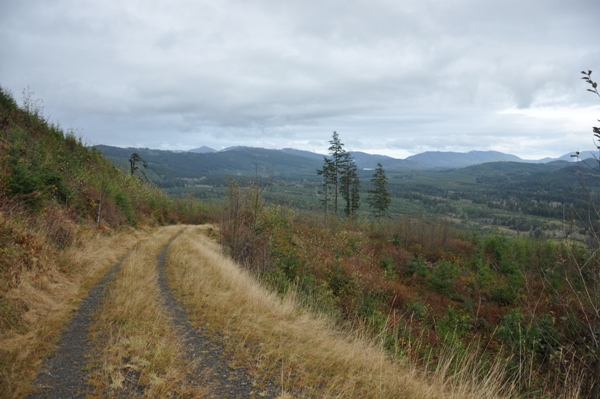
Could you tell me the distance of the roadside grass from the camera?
384cm

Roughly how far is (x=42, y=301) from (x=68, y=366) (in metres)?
2.87

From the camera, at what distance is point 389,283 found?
1425 cm

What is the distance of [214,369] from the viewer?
4.43 metres

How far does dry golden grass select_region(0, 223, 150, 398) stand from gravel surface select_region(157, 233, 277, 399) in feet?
6.25

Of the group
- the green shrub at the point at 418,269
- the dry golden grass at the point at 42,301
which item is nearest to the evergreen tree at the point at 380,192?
the green shrub at the point at 418,269

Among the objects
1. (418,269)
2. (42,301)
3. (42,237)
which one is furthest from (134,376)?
(418,269)

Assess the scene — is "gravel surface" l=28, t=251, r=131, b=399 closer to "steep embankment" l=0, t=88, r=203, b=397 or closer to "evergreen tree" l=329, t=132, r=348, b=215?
"steep embankment" l=0, t=88, r=203, b=397

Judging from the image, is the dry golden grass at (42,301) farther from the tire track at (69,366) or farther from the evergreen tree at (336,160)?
the evergreen tree at (336,160)

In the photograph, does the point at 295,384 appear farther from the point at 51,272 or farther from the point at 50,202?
the point at 50,202

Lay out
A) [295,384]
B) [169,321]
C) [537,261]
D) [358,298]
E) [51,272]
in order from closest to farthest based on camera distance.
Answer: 1. [295,384]
2. [169,321]
3. [51,272]
4. [358,298]
5. [537,261]

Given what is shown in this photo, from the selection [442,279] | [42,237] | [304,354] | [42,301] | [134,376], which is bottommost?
[442,279]

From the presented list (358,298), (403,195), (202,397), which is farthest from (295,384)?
(403,195)

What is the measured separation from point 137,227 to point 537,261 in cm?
2507

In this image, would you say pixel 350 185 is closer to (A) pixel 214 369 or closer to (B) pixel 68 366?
(A) pixel 214 369
